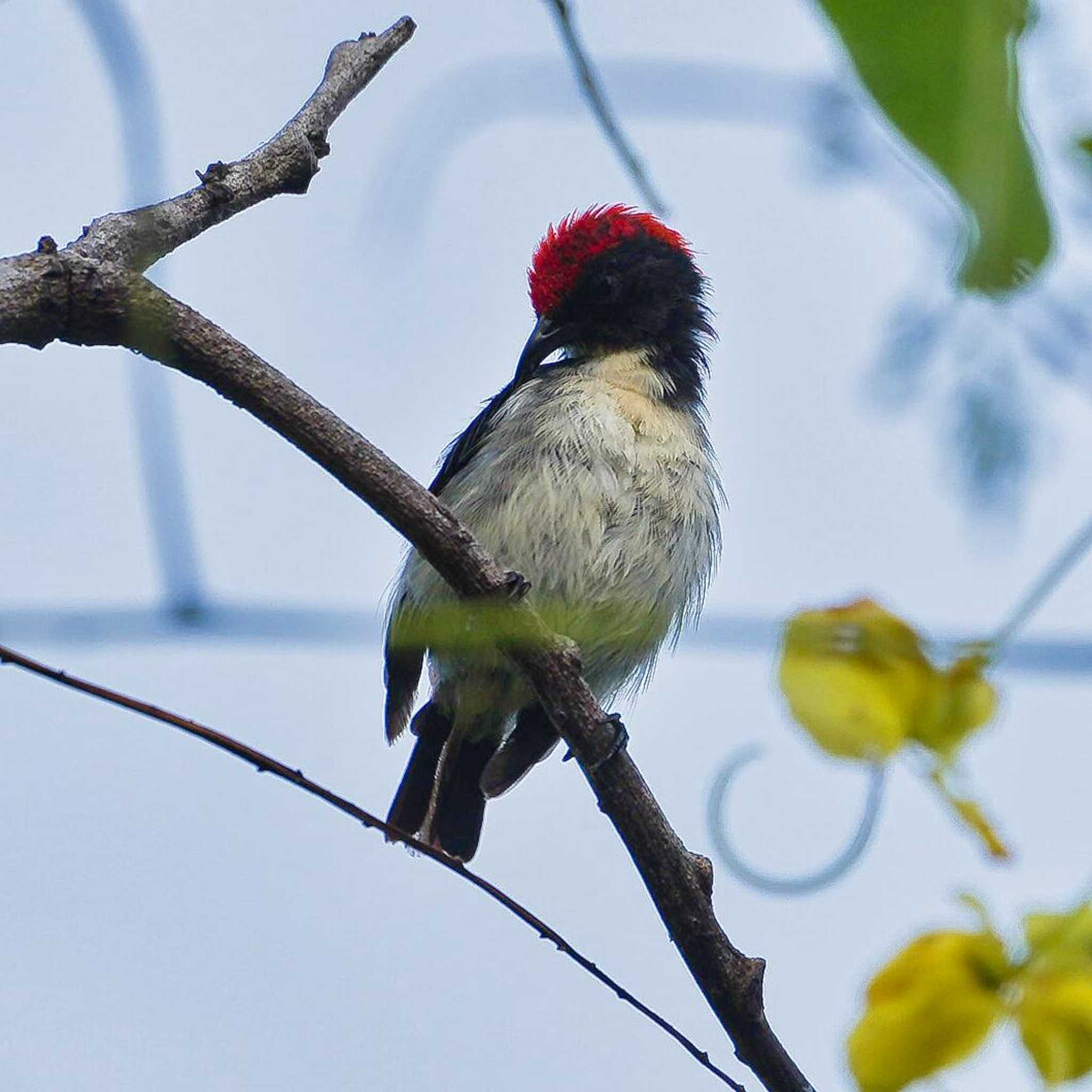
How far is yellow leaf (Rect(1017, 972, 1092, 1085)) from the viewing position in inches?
36.7

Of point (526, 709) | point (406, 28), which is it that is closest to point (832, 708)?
point (406, 28)

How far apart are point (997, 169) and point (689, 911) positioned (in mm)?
2900

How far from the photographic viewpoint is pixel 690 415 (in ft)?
16.9

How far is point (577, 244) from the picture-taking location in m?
5.67

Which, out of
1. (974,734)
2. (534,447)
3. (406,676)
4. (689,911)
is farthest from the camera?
(406,676)

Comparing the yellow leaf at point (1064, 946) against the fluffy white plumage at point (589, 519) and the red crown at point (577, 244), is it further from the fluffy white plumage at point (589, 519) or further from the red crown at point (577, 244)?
the red crown at point (577, 244)

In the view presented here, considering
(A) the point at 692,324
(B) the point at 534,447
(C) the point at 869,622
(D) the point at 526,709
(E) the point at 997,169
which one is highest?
(A) the point at 692,324

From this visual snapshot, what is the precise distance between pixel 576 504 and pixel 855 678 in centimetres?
367

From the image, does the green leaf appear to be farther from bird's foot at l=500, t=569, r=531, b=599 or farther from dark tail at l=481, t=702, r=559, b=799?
dark tail at l=481, t=702, r=559, b=799

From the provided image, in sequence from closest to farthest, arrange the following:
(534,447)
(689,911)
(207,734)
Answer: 1. (207,734)
2. (689,911)
3. (534,447)

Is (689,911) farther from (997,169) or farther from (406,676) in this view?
(997,169)

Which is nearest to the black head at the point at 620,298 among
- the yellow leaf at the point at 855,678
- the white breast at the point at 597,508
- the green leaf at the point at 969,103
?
the white breast at the point at 597,508

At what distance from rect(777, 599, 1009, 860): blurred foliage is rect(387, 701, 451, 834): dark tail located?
418 centimetres

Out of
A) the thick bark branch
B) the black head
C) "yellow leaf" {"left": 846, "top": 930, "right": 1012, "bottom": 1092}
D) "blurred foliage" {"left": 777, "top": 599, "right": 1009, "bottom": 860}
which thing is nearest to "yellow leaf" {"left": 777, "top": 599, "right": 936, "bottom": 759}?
"blurred foliage" {"left": 777, "top": 599, "right": 1009, "bottom": 860}
